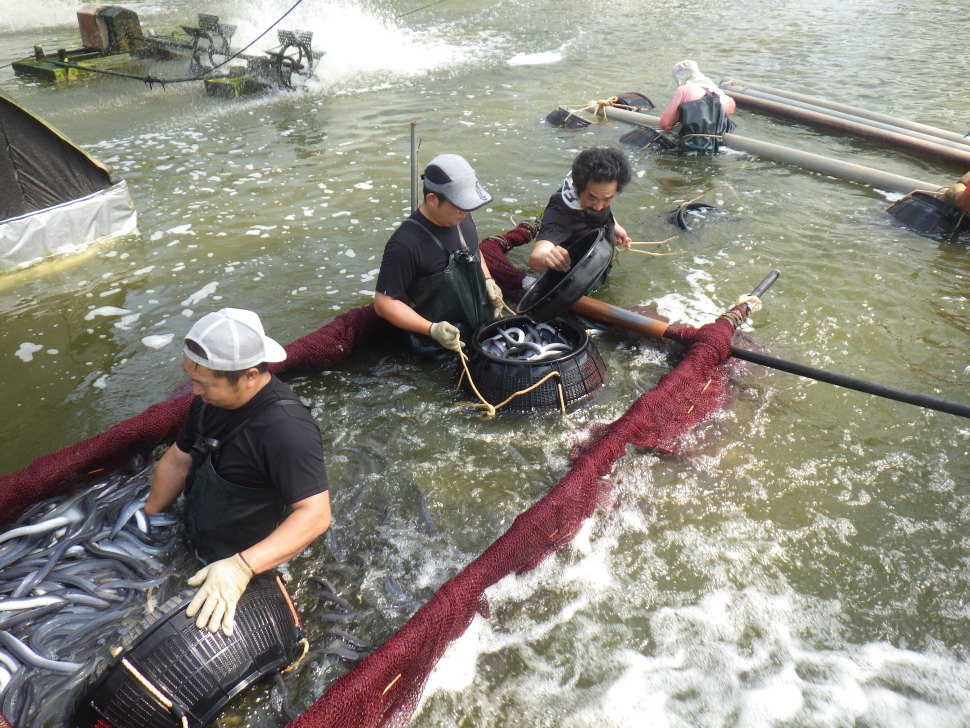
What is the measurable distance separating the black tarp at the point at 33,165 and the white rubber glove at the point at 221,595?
636 cm

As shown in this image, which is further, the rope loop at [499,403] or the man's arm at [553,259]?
the man's arm at [553,259]

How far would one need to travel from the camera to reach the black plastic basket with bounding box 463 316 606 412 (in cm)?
495

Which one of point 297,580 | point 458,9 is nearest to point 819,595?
point 297,580

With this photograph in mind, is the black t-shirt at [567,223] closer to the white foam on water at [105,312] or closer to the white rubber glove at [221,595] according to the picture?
the white rubber glove at [221,595]

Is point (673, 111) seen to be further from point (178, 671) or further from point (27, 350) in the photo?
point (178, 671)

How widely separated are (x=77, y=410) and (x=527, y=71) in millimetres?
13011

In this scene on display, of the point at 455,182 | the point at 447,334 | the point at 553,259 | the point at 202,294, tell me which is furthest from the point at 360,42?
the point at 447,334

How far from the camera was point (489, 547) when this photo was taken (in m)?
3.65

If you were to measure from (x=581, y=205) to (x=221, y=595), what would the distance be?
4.16 metres

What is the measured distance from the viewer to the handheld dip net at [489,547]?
2908mm

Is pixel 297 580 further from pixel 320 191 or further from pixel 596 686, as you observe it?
pixel 320 191

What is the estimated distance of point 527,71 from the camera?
50.5 feet

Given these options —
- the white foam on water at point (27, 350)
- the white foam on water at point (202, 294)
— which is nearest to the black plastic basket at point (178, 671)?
the white foam on water at point (27, 350)

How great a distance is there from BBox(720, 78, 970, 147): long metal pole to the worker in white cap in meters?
10.9
